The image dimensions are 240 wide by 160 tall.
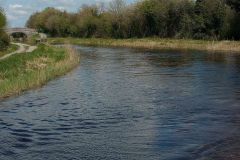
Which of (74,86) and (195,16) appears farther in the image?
(195,16)

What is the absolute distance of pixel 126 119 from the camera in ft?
76.6

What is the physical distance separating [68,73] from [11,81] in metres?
12.3

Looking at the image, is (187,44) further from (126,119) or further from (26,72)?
(126,119)

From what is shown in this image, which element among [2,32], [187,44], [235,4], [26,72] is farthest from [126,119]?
[235,4]

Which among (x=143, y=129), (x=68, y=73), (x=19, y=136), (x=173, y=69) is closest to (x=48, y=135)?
(x=19, y=136)

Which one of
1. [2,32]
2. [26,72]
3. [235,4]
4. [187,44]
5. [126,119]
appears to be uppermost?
[235,4]

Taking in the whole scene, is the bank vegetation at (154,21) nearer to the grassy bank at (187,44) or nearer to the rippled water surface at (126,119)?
the grassy bank at (187,44)

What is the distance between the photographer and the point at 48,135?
66.8 ft

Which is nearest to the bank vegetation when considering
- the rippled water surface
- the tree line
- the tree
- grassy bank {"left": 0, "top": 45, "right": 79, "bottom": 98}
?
the tree

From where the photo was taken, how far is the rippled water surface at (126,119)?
58.1 ft

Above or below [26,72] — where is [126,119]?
below

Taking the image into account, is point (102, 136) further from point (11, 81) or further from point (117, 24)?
point (117, 24)

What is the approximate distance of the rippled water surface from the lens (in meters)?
17.7

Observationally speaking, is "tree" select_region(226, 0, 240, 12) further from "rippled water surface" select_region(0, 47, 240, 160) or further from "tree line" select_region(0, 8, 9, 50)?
"rippled water surface" select_region(0, 47, 240, 160)
